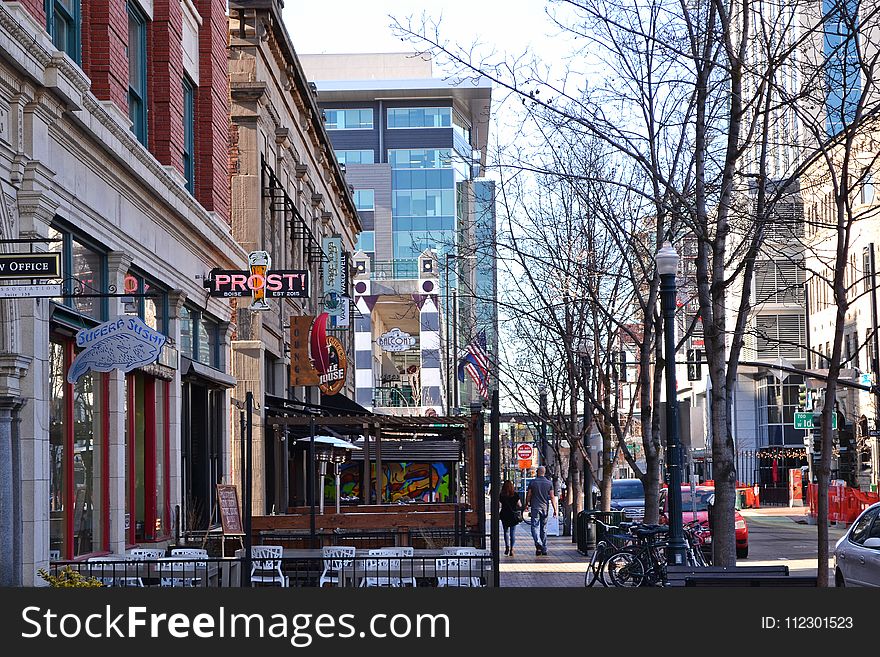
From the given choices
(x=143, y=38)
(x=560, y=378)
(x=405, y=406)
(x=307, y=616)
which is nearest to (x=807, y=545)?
(x=560, y=378)

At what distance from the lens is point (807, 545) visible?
3516 centimetres

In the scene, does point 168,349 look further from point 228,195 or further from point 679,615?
point 679,615

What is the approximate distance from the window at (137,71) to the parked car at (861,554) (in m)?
12.5

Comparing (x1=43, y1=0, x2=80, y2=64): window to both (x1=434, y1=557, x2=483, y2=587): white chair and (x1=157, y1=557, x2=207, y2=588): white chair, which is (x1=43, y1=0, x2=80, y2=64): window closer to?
(x1=157, y1=557, x2=207, y2=588): white chair

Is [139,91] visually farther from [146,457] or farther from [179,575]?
[179,575]

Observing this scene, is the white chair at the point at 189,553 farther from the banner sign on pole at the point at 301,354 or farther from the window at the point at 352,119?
the window at the point at 352,119

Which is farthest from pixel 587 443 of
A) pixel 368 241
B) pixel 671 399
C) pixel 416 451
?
pixel 368 241

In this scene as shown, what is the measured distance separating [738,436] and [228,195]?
72.2 metres

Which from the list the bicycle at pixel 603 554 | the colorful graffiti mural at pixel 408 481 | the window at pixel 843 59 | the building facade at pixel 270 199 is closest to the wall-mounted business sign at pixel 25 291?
the window at pixel 843 59

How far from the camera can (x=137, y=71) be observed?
2183 centimetres

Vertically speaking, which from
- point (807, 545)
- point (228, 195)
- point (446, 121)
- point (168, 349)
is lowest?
point (807, 545)

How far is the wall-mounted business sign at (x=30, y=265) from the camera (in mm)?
12602

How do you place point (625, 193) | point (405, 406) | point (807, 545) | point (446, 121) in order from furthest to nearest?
point (446, 121) → point (405, 406) → point (807, 545) → point (625, 193)

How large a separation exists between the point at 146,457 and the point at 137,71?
21.2 feet
